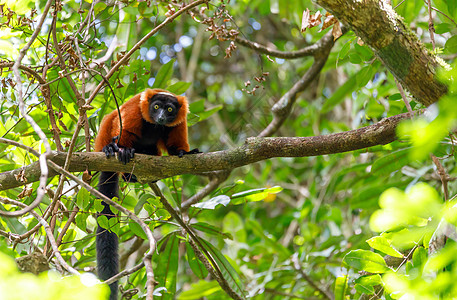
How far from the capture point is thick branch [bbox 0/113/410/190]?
2979 millimetres

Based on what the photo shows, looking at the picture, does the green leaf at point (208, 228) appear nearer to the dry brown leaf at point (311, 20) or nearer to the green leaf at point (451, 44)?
the dry brown leaf at point (311, 20)

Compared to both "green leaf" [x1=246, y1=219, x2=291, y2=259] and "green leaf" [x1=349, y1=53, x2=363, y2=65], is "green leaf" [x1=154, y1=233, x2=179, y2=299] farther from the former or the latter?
"green leaf" [x1=349, y1=53, x2=363, y2=65]

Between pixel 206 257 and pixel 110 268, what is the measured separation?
2.97 ft

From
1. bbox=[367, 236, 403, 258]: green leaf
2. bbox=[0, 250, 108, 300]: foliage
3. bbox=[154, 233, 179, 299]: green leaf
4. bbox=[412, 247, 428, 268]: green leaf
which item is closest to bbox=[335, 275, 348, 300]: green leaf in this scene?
bbox=[367, 236, 403, 258]: green leaf

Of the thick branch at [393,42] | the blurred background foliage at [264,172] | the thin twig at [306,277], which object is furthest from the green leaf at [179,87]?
the thick branch at [393,42]

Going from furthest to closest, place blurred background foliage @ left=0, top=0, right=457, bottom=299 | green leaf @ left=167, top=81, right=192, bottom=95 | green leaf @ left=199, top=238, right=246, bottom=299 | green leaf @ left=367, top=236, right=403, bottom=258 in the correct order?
1. green leaf @ left=167, top=81, right=192, bottom=95
2. green leaf @ left=199, top=238, right=246, bottom=299
3. green leaf @ left=367, top=236, right=403, bottom=258
4. blurred background foliage @ left=0, top=0, right=457, bottom=299

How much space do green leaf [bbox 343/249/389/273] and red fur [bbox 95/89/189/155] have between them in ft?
8.03

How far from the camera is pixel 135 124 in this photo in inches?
180

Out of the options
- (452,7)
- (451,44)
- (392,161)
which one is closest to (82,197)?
(392,161)

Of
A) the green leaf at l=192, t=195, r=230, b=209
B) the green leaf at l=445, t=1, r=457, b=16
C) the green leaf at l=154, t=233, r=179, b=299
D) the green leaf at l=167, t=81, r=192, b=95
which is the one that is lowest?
the green leaf at l=154, t=233, r=179, b=299

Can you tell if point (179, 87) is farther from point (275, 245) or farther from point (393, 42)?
point (393, 42)

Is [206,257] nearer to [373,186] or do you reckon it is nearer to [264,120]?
[373,186]

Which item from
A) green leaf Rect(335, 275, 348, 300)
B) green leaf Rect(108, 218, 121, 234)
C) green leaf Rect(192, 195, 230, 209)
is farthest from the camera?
green leaf Rect(192, 195, 230, 209)

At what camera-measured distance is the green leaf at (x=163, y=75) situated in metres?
4.78
